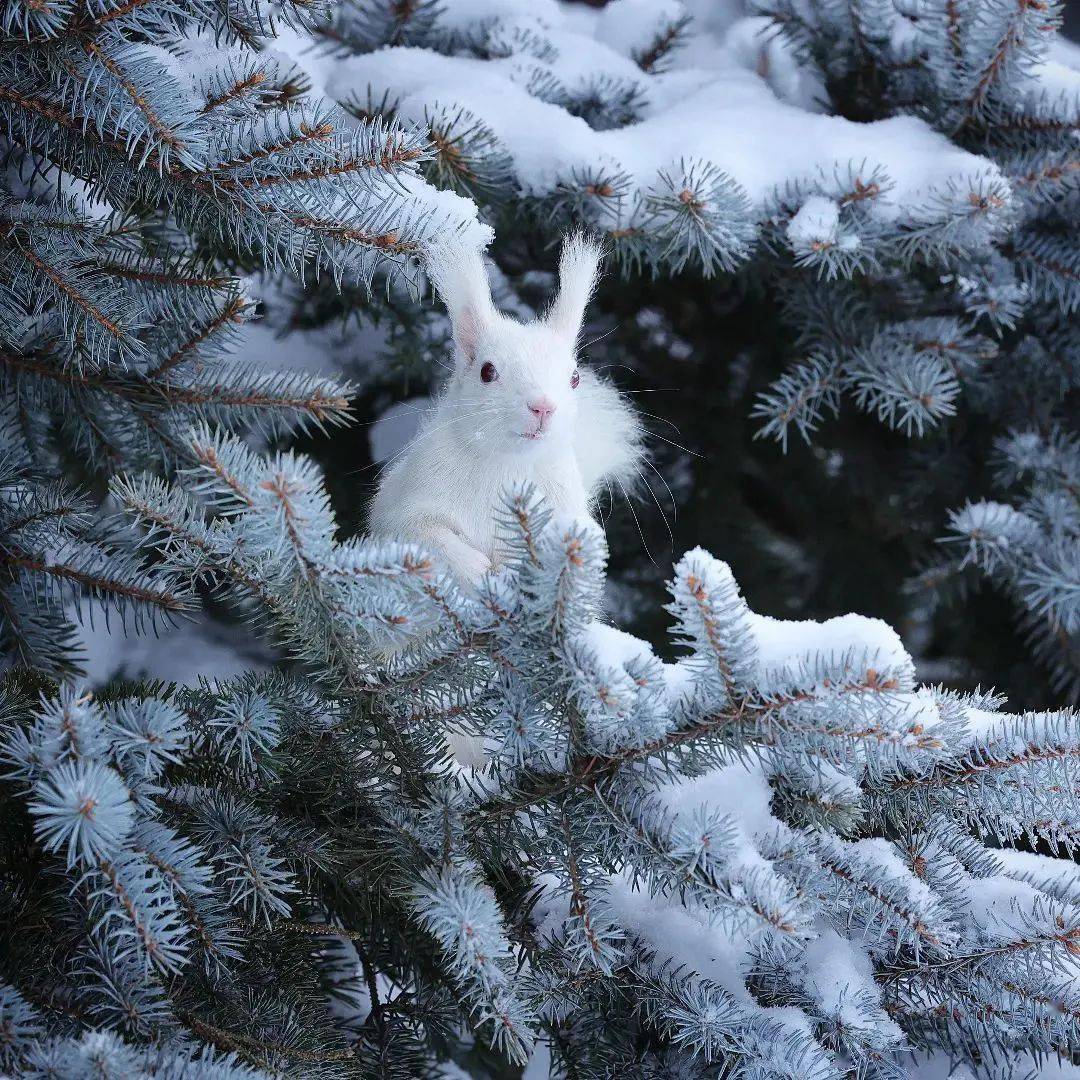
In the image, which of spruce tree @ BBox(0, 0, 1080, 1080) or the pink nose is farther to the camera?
the pink nose

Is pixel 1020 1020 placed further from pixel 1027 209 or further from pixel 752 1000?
pixel 1027 209

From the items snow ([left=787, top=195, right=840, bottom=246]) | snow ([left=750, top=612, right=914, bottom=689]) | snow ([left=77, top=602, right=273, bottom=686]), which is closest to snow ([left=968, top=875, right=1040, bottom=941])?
snow ([left=750, top=612, right=914, bottom=689])

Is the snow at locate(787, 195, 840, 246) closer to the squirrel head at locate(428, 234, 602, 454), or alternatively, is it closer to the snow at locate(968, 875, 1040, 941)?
the squirrel head at locate(428, 234, 602, 454)

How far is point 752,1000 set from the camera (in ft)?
2.62

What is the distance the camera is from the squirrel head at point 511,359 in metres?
1.06

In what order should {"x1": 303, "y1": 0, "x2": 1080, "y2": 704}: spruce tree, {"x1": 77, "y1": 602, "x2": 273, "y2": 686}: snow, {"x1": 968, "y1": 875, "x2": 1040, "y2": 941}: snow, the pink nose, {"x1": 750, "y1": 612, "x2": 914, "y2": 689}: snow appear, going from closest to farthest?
{"x1": 750, "y1": 612, "x2": 914, "y2": 689}: snow, {"x1": 968, "y1": 875, "x2": 1040, "y2": 941}: snow, the pink nose, {"x1": 303, "y1": 0, "x2": 1080, "y2": 704}: spruce tree, {"x1": 77, "y1": 602, "x2": 273, "y2": 686}: snow

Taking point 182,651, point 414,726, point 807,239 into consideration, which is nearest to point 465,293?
point 807,239

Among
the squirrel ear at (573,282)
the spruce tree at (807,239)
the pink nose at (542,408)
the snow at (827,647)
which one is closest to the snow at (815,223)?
the spruce tree at (807,239)

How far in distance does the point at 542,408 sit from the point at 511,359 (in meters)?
0.06

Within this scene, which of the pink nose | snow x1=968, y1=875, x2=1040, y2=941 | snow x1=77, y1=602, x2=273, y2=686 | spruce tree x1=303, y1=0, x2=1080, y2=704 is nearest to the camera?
snow x1=968, y1=875, x2=1040, y2=941

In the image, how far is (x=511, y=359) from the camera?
107 centimetres

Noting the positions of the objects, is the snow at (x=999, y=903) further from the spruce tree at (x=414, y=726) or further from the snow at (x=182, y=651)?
the snow at (x=182, y=651)

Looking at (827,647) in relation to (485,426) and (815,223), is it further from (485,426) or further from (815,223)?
(815,223)

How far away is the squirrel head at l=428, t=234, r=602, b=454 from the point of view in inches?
41.6
